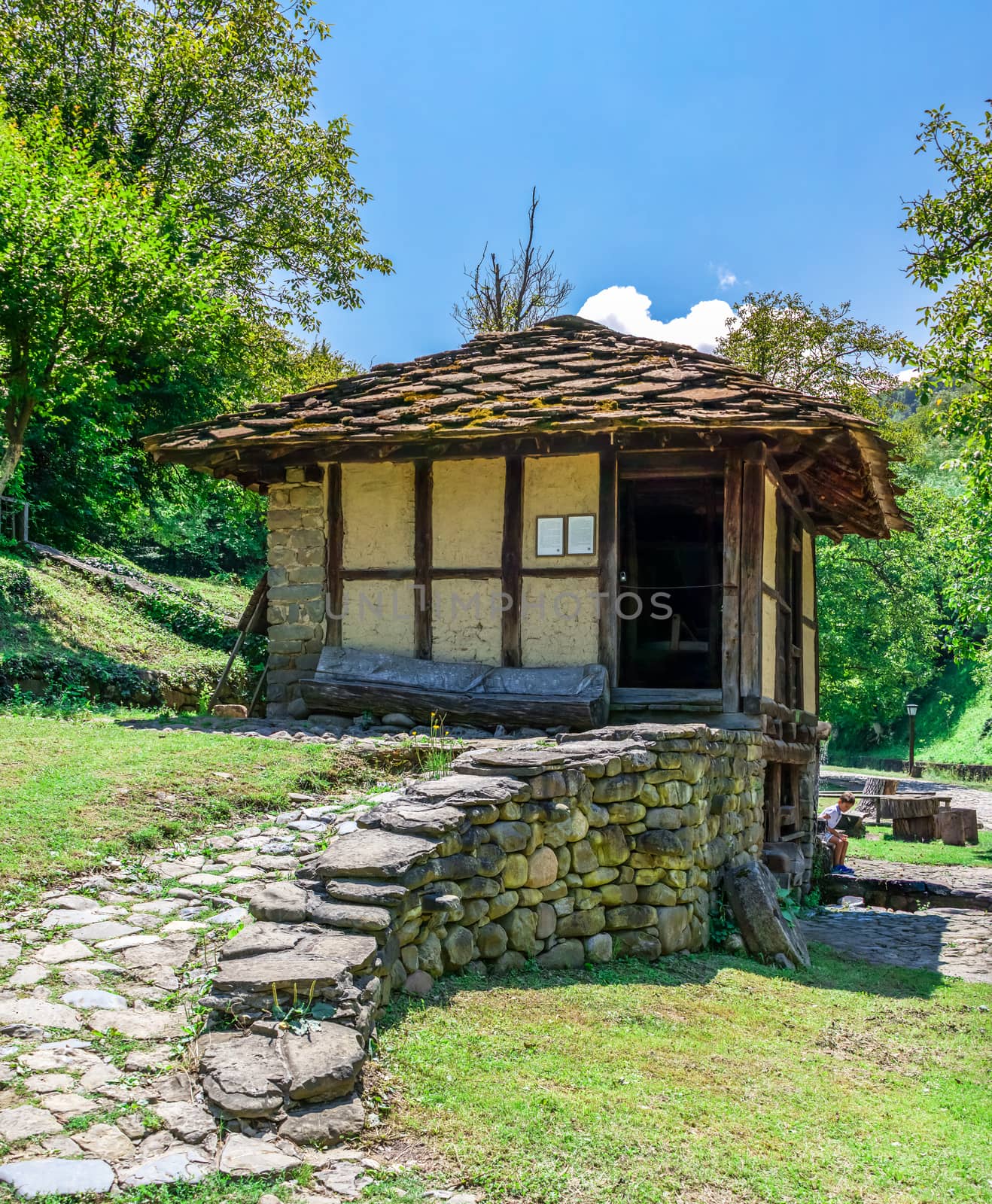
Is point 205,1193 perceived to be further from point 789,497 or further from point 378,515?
point 789,497

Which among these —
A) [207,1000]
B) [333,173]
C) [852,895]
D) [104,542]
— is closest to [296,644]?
[207,1000]

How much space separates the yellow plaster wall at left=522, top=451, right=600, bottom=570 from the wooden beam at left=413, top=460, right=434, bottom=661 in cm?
93

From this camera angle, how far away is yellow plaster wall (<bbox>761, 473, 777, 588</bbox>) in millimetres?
9133

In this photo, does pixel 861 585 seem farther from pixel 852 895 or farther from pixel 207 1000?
pixel 207 1000

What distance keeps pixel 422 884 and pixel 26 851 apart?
205 cm

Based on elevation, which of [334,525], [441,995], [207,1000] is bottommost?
[441,995]

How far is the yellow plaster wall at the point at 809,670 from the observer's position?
39.9 feet

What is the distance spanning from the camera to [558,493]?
9039 millimetres

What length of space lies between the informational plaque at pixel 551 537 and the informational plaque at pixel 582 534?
0.07 m

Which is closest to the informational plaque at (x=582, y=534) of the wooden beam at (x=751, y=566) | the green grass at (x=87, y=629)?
the wooden beam at (x=751, y=566)

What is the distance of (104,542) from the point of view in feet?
80.3

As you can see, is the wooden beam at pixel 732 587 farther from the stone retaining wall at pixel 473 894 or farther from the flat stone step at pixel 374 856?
the flat stone step at pixel 374 856

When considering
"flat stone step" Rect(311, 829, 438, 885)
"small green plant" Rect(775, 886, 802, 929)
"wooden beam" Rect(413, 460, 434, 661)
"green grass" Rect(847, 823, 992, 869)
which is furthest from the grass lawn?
"green grass" Rect(847, 823, 992, 869)

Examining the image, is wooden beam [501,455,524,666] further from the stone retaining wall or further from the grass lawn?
the grass lawn
